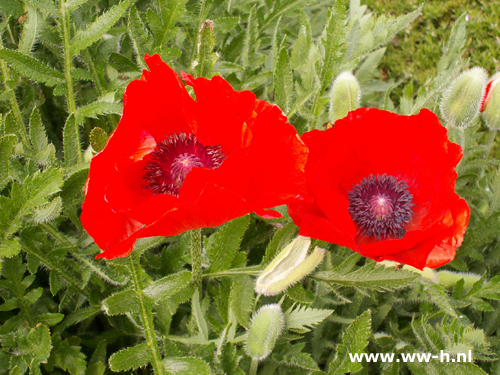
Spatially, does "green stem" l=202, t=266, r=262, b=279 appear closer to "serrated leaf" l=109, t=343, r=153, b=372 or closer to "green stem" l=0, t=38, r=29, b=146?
"serrated leaf" l=109, t=343, r=153, b=372

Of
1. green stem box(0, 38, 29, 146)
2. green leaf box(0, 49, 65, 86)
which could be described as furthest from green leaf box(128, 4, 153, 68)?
green stem box(0, 38, 29, 146)

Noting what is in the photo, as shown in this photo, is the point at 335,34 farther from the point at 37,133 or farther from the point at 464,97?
the point at 37,133

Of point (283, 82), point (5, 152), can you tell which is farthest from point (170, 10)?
point (5, 152)

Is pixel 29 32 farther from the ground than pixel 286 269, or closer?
farther from the ground

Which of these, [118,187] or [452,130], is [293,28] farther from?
[118,187]

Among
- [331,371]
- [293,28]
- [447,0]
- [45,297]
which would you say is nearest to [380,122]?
[331,371]

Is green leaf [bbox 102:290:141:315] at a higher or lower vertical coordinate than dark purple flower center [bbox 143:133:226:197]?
lower
